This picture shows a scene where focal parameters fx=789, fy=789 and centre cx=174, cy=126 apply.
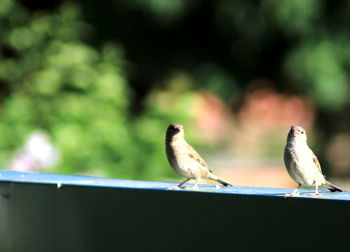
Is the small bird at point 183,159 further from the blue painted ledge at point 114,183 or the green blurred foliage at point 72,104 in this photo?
the green blurred foliage at point 72,104

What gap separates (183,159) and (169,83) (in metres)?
6.06

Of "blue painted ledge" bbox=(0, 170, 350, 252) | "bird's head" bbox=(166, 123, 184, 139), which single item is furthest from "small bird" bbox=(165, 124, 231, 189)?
"blue painted ledge" bbox=(0, 170, 350, 252)

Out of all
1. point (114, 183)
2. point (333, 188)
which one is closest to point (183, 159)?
point (114, 183)

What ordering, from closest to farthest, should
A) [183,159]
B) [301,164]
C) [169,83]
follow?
[301,164]
[183,159]
[169,83]

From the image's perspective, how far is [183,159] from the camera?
330 centimetres

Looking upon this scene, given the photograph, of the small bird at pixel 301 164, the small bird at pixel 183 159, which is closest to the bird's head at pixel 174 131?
the small bird at pixel 183 159

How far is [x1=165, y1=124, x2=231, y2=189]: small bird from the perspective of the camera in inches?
130

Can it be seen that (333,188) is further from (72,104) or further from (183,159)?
(72,104)

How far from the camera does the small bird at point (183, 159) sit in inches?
130

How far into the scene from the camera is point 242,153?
11141 millimetres

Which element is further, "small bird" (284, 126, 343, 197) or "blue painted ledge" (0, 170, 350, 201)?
"small bird" (284, 126, 343, 197)

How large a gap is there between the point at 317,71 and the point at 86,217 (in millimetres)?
6747

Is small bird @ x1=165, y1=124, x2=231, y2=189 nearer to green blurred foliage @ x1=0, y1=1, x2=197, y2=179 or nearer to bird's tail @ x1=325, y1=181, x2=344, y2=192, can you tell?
bird's tail @ x1=325, y1=181, x2=344, y2=192

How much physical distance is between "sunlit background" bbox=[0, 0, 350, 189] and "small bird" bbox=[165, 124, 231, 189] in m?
2.63
